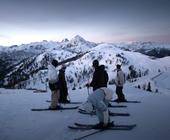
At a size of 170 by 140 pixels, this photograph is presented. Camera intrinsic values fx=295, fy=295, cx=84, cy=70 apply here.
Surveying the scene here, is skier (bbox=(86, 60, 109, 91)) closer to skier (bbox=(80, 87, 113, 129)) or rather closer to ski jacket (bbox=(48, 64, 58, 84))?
skier (bbox=(80, 87, 113, 129))

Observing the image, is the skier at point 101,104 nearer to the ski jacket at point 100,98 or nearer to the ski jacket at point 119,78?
the ski jacket at point 100,98

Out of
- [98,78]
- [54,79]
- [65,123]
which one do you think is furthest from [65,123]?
[54,79]

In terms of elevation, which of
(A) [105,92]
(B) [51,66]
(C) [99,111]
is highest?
(B) [51,66]

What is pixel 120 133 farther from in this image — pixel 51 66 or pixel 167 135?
pixel 51 66

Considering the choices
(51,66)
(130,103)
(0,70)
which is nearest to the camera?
(51,66)

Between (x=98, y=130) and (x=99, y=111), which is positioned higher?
(x=99, y=111)

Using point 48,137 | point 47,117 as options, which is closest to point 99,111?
point 48,137

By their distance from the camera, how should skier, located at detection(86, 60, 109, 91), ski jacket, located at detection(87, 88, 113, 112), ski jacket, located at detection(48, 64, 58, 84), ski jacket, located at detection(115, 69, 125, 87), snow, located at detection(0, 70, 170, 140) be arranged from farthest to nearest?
ski jacket, located at detection(115, 69, 125, 87), ski jacket, located at detection(48, 64, 58, 84), skier, located at detection(86, 60, 109, 91), ski jacket, located at detection(87, 88, 113, 112), snow, located at detection(0, 70, 170, 140)

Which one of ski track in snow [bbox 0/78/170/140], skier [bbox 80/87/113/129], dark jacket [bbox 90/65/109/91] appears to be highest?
dark jacket [bbox 90/65/109/91]

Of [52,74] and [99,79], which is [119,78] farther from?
[99,79]

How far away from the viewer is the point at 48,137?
31.7 ft

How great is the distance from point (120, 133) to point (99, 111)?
3.39ft

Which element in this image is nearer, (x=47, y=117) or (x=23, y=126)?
(x=23, y=126)

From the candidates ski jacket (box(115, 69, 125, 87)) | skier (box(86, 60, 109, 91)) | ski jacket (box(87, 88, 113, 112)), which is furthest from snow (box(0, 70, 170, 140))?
ski jacket (box(115, 69, 125, 87))
